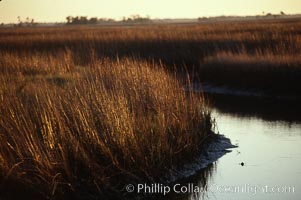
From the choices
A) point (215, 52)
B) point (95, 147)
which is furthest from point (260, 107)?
point (215, 52)

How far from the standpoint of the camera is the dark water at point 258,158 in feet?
23.4

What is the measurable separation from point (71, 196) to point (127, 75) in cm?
356

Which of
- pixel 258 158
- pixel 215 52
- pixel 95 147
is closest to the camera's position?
pixel 95 147

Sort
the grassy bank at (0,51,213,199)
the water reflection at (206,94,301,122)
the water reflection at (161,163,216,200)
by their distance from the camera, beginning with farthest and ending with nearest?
the water reflection at (206,94,301,122)
the water reflection at (161,163,216,200)
the grassy bank at (0,51,213,199)

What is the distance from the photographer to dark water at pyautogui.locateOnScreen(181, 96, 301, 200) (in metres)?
7.12

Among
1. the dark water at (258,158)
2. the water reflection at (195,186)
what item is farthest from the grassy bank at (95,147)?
the dark water at (258,158)

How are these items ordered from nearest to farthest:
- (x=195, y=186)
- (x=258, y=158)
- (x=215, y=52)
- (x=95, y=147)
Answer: (x=95, y=147), (x=195, y=186), (x=258, y=158), (x=215, y=52)

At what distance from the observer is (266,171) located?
7.89 metres

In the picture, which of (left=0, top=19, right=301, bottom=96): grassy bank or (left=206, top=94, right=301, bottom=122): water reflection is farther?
(left=0, top=19, right=301, bottom=96): grassy bank

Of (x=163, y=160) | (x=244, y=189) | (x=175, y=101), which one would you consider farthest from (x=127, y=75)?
(x=244, y=189)

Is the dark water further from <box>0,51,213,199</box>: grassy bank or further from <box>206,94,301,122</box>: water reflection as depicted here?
<box>0,51,213,199</box>: grassy bank

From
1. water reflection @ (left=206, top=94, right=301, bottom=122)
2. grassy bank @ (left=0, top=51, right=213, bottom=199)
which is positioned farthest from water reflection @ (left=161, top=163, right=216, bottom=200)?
water reflection @ (left=206, top=94, right=301, bottom=122)

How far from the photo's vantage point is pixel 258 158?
8656 mm

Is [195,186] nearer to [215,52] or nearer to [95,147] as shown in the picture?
[95,147]
